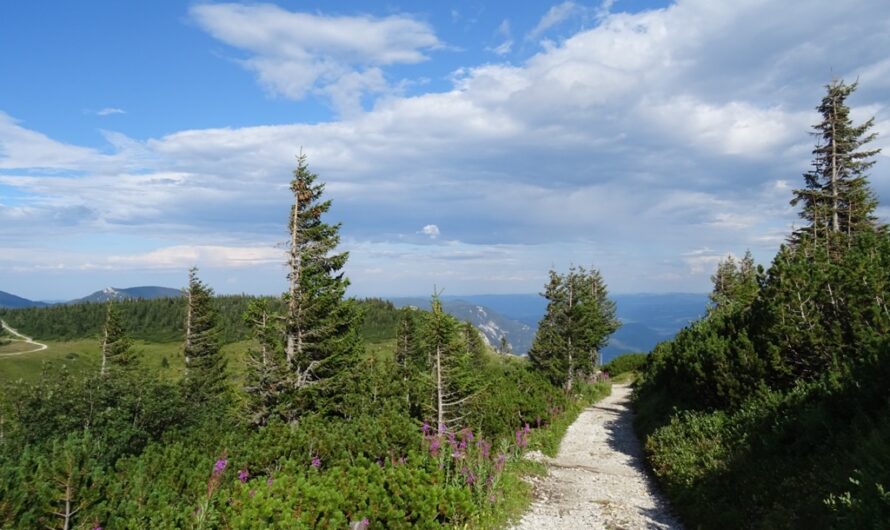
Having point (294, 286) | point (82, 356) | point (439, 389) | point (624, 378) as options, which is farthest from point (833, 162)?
point (82, 356)

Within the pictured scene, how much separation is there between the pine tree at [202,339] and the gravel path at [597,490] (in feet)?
116

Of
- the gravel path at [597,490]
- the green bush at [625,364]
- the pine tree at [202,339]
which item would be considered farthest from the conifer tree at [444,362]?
the green bush at [625,364]

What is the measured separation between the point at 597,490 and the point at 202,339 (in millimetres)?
41846

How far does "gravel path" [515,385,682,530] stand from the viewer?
979 centimetres

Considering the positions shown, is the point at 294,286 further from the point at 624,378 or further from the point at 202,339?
the point at 624,378

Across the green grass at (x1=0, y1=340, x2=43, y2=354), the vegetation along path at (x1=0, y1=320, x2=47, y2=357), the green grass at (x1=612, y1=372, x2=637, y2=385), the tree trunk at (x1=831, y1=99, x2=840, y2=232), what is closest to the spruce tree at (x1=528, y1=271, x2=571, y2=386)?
the green grass at (x1=612, y1=372, x2=637, y2=385)

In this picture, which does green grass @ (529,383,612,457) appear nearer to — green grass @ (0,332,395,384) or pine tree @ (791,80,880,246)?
pine tree @ (791,80,880,246)

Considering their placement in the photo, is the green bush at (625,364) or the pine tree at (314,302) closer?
the pine tree at (314,302)

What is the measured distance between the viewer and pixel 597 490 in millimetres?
12180

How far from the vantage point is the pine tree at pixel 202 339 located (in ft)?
142

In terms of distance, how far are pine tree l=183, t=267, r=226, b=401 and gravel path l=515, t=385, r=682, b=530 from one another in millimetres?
35428

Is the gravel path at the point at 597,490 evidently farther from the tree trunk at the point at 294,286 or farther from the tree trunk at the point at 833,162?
the tree trunk at the point at 833,162

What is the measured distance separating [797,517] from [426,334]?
9977 mm

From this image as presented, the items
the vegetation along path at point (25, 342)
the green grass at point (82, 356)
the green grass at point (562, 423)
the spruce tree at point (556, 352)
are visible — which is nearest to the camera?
the green grass at point (562, 423)
